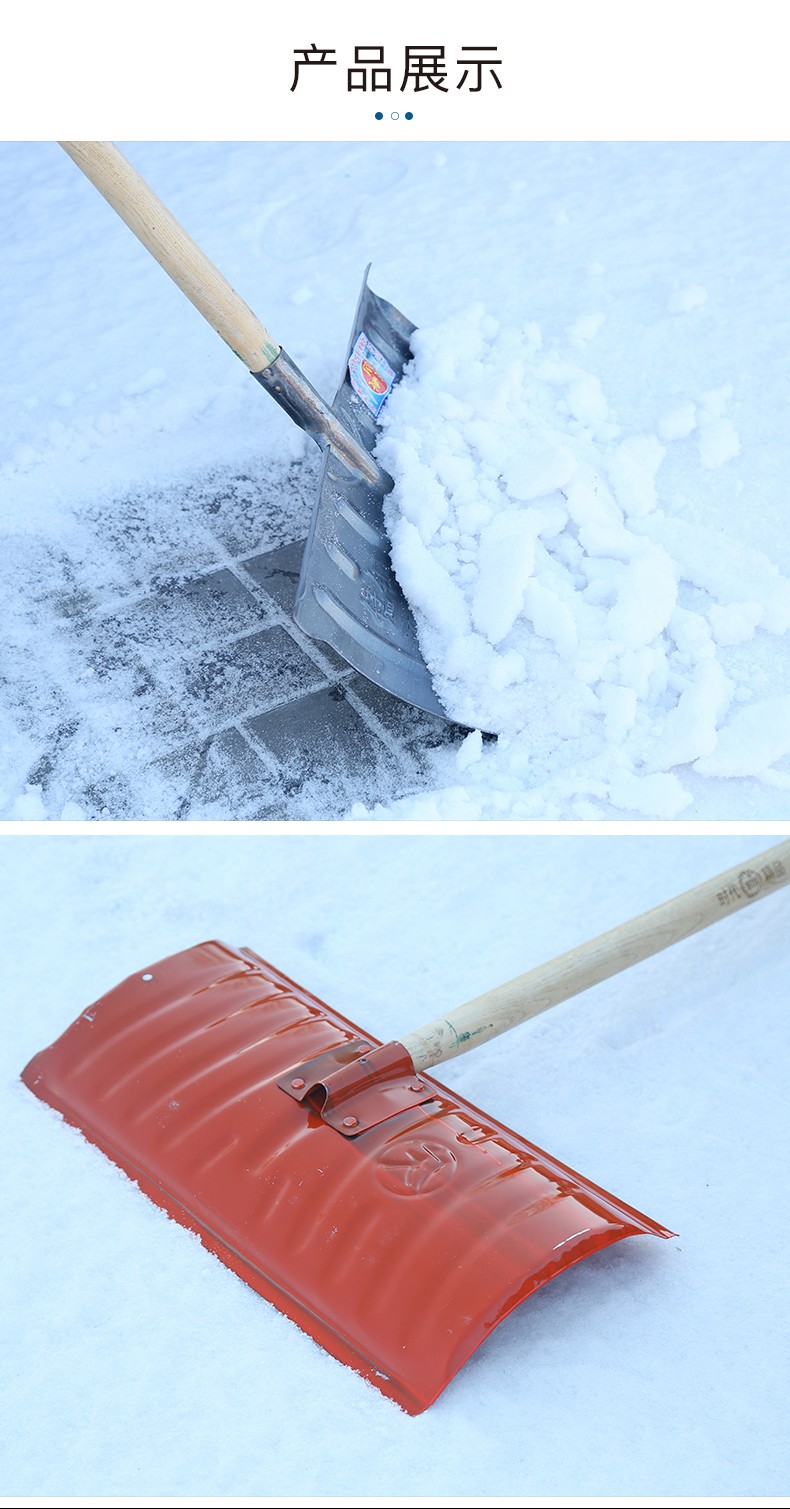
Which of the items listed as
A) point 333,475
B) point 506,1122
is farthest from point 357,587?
point 506,1122

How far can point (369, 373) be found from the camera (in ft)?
9.53

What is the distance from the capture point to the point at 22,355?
334cm

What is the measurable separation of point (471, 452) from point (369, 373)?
0.97 feet

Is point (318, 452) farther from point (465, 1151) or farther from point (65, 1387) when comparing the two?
point (65, 1387)

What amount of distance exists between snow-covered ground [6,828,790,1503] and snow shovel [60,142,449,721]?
1.45 ft

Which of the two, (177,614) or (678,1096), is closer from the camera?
(678,1096)

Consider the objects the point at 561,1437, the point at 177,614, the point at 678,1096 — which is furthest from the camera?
the point at 177,614

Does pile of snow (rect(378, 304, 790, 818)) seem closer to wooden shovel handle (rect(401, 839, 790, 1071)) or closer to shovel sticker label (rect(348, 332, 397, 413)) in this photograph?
shovel sticker label (rect(348, 332, 397, 413))

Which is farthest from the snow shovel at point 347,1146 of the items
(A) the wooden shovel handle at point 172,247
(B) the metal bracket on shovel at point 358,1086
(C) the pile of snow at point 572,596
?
(A) the wooden shovel handle at point 172,247

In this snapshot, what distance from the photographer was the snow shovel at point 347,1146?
1.88 metres

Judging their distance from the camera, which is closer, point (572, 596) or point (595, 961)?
point (595, 961)

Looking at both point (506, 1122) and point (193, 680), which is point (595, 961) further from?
point (193, 680)

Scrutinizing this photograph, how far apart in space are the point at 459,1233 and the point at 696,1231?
14.8 inches

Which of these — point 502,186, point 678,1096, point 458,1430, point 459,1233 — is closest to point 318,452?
point 502,186
